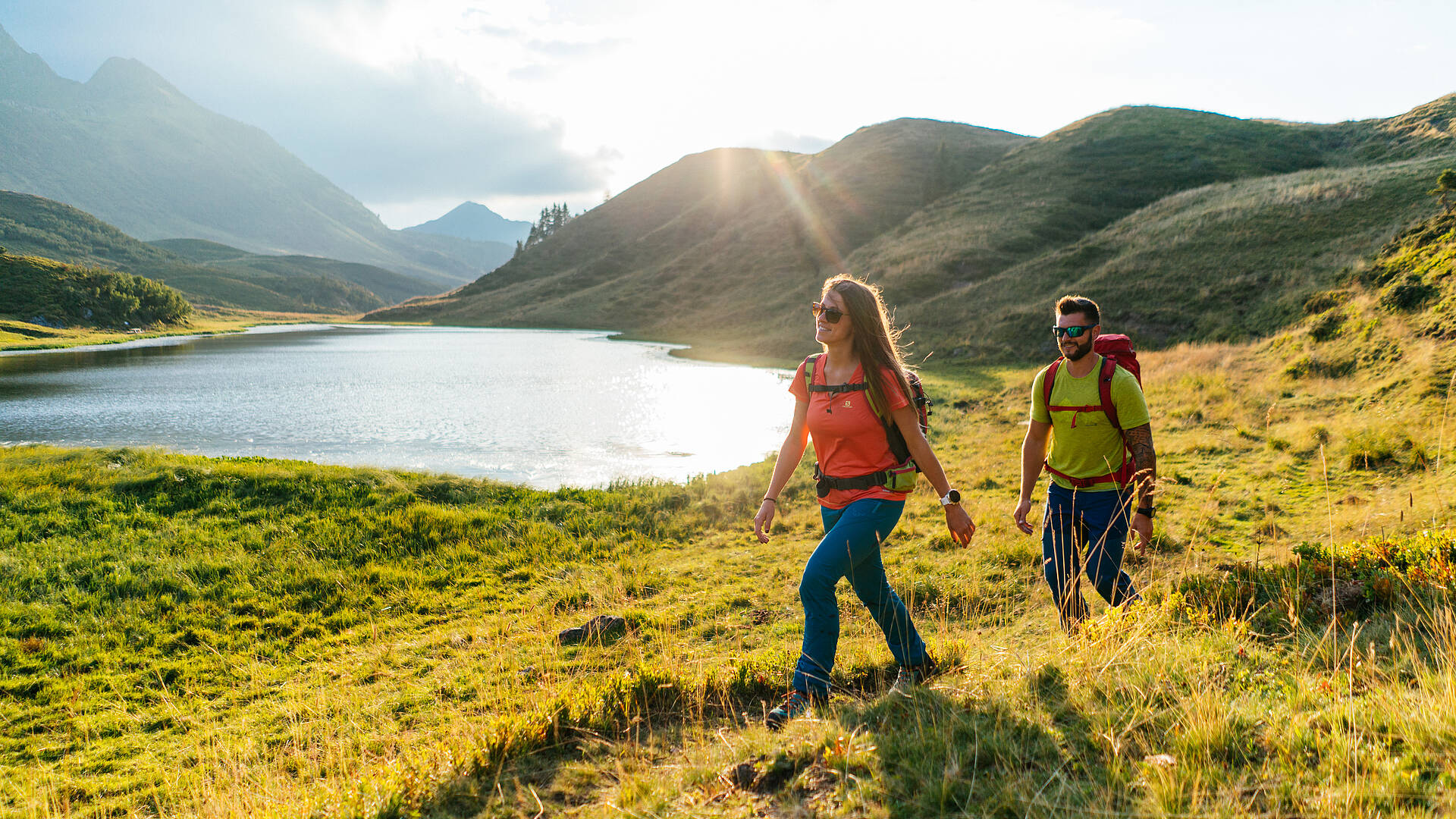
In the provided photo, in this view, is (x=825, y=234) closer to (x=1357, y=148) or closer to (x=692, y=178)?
(x=1357, y=148)

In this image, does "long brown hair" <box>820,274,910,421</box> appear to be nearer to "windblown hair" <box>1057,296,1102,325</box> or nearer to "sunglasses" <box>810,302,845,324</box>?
"sunglasses" <box>810,302,845,324</box>

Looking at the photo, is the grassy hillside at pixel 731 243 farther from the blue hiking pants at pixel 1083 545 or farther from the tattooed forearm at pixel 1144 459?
the tattooed forearm at pixel 1144 459

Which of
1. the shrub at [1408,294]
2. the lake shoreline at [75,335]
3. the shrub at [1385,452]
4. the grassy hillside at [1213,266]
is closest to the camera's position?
the shrub at [1385,452]

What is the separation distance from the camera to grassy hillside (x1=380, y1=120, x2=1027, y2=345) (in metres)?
89.1

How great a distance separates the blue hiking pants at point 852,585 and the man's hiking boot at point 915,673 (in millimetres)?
50

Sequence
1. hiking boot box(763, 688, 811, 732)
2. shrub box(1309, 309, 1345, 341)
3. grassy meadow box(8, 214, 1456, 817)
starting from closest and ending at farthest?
grassy meadow box(8, 214, 1456, 817), hiking boot box(763, 688, 811, 732), shrub box(1309, 309, 1345, 341)

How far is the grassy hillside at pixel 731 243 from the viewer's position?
89.1m

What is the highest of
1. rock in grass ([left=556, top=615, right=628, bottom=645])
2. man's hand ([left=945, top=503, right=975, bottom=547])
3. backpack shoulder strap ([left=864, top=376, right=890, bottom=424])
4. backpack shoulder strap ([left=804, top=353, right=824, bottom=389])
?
backpack shoulder strap ([left=804, top=353, right=824, bottom=389])

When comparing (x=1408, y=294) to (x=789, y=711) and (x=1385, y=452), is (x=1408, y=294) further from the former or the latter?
(x=789, y=711)

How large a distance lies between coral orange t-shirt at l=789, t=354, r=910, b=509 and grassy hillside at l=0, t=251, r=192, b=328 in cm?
9862

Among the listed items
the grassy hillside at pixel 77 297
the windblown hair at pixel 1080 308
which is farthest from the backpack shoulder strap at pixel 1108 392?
the grassy hillside at pixel 77 297

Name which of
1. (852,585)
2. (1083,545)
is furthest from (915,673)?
(1083,545)

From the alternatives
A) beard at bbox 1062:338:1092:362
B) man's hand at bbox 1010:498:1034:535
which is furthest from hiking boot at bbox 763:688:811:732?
beard at bbox 1062:338:1092:362

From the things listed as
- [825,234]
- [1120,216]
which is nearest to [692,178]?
[825,234]
